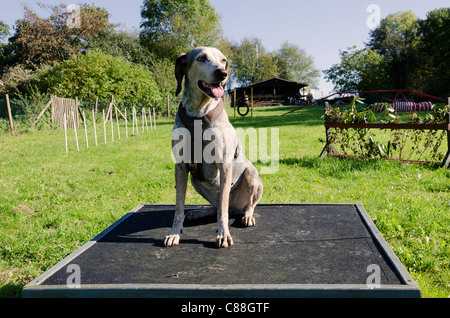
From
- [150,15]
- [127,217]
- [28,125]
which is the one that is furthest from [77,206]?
[150,15]

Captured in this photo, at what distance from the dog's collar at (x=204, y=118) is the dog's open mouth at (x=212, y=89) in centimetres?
22

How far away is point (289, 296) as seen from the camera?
1.97 metres

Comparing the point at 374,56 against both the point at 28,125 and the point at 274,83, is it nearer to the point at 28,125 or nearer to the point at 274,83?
the point at 274,83

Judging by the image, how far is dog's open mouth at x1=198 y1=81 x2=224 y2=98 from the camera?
255 centimetres

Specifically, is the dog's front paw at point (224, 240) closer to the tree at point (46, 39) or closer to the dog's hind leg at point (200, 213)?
the dog's hind leg at point (200, 213)

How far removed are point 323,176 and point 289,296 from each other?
16.3 feet

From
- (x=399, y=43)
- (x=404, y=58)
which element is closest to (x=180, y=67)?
(x=404, y=58)

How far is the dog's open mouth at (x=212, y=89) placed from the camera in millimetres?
2548

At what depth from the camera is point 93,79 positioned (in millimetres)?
21609

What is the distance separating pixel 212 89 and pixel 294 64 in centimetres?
7797

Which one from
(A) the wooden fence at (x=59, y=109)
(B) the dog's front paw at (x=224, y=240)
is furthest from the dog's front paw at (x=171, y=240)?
(A) the wooden fence at (x=59, y=109)

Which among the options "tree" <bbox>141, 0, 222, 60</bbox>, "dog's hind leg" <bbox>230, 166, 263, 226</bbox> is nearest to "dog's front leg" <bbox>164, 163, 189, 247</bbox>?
"dog's hind leg" <bbox>230, 166, 263, 226</bbox>

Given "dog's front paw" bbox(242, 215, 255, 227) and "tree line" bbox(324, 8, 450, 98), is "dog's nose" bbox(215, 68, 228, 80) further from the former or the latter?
"tree line" bbox(324, 8, 450, 98)
